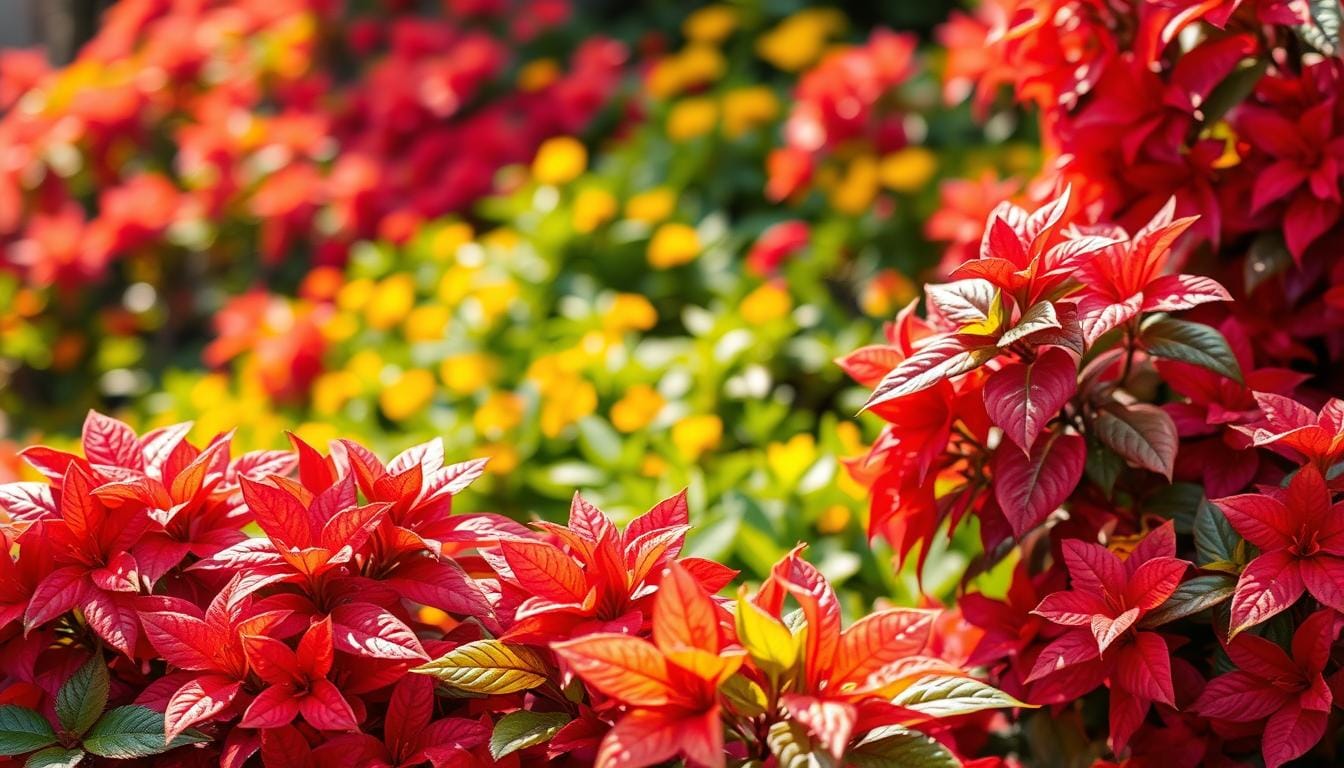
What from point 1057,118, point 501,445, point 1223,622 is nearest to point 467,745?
point 1223,622

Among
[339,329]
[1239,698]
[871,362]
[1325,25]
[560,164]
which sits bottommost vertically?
[339,329]

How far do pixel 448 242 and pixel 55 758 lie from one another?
2364mm

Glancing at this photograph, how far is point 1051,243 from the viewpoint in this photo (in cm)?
146

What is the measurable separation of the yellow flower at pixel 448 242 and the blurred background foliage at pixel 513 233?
0.01 metres

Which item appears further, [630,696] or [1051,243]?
[1051,243]

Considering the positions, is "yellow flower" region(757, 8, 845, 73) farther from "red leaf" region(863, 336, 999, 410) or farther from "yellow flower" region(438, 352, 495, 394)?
"red leaf" region(863, 336, 999, 410)

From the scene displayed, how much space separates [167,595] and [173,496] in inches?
4.4

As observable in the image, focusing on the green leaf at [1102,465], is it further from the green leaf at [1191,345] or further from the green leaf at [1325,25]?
the green leaf at [1325,25]

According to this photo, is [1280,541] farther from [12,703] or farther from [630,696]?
[12,703]

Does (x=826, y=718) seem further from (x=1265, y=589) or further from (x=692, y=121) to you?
(x=692, y=121)

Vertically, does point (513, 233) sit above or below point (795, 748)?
below

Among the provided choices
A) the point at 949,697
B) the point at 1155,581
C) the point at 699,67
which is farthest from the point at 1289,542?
the point at 699,67

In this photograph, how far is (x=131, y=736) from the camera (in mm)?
1273

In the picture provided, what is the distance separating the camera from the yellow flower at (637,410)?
263 cm
